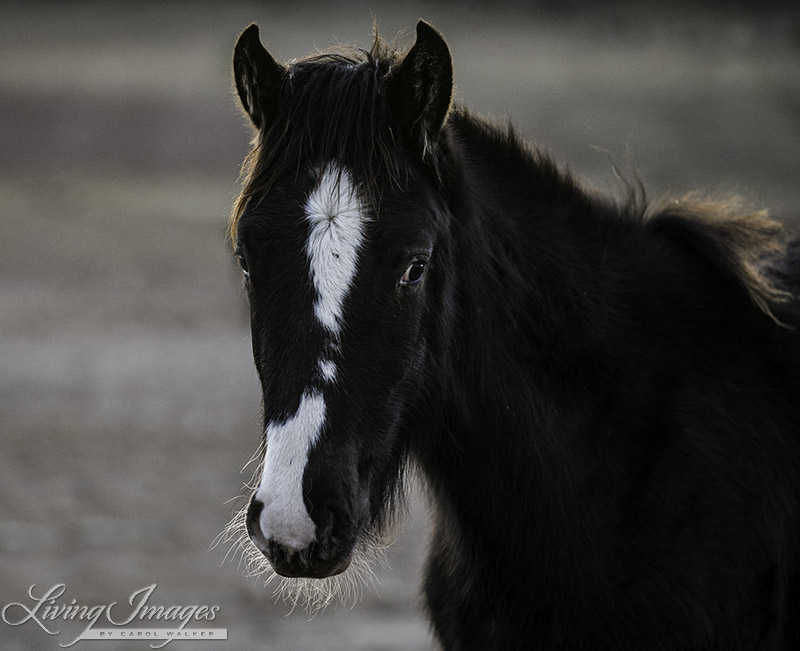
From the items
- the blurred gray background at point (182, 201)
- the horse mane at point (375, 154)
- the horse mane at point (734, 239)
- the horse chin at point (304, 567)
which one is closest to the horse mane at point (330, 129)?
the horse mane at point (375, 154)

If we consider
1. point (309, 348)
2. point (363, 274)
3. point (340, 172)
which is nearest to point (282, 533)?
point (309, 348)

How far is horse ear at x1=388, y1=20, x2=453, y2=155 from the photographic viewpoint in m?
2.82

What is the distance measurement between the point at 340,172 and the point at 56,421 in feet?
25.0

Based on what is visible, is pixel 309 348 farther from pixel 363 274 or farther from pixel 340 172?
pixel 340 172

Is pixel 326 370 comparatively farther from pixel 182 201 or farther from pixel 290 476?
pixel 182 201

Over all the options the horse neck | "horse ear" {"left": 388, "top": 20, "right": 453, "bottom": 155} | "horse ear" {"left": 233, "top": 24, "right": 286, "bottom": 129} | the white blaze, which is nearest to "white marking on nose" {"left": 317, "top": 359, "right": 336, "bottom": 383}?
the white blaze

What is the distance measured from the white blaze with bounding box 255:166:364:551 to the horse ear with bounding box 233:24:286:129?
0.39 meters

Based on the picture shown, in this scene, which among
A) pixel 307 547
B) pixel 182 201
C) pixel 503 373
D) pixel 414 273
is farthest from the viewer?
pixel 182 201

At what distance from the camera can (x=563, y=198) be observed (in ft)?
11.1

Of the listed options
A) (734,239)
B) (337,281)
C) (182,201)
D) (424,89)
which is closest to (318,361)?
(337,281)

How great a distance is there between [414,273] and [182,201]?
18597mm

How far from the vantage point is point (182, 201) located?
67.9 ft

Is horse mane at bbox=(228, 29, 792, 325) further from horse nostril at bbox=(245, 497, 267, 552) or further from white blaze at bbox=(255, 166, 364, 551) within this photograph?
horse nostril at bbox=(245, 497, 267, 552)

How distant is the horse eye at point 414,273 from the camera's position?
274 centimetres
